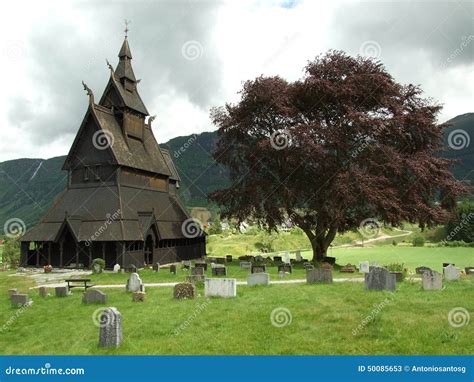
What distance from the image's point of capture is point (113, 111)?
4241 cm

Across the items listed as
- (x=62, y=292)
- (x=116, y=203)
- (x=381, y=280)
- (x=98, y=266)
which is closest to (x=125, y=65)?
(x=116, y=203)

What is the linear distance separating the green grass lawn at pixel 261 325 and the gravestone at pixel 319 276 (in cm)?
199

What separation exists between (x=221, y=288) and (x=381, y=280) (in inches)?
267

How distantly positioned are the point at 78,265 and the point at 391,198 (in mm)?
24996

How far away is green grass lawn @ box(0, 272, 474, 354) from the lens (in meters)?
11.1

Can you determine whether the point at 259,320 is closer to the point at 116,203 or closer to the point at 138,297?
the point at 138,297

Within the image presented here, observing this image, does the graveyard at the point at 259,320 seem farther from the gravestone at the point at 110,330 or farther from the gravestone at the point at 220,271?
the gravestone at the point at 220,271

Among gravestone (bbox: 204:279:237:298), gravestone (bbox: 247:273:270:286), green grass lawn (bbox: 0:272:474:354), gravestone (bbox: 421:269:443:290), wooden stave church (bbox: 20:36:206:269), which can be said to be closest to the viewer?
green grass lawn (bbox: 0:272:474:354)

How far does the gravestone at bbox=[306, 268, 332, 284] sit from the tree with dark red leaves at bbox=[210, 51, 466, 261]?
957 centimetres

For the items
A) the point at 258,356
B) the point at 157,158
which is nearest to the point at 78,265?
the point at 157,158

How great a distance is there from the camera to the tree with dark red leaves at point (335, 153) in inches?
1234

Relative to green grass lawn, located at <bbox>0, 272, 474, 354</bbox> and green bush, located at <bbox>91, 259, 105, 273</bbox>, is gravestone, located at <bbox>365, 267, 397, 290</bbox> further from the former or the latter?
green bush, located at <bbox>91, 259, 105, 273</bbox>

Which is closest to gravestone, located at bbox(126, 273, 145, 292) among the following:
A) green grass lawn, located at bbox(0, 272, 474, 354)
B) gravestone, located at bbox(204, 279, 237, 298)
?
green grass lawn, located at bbox(0, 272, 474, 354)

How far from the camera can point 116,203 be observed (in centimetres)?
3569
